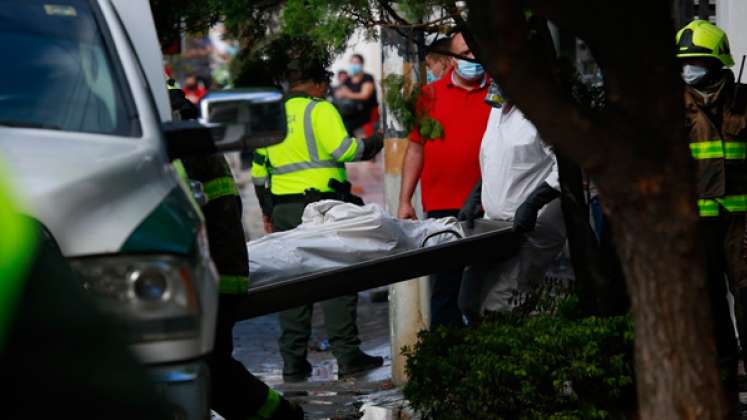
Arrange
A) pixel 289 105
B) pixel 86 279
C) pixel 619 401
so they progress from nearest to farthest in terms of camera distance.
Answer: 1. pixel 86 279
2. pixel 619 401
3. pixel 289 105

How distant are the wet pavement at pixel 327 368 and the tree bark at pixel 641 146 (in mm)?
3984

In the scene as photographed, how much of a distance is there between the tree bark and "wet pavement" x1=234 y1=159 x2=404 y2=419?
13.1ft

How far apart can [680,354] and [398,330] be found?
488cm

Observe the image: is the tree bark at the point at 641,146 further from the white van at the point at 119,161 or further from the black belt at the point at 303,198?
the black belt at the point at 303,198

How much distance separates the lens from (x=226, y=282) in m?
6.62

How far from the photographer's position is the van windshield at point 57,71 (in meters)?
4.89

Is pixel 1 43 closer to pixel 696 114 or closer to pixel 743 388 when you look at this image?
pixel 696 114

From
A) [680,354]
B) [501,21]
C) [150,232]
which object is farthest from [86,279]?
[680,354]

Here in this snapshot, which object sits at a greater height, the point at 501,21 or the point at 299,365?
the point at 501,21

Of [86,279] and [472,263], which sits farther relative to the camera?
[472,263]

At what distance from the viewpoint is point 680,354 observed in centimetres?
425

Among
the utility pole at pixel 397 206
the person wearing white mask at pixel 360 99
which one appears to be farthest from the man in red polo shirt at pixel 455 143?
the person wearing white mask at pixel 360 99

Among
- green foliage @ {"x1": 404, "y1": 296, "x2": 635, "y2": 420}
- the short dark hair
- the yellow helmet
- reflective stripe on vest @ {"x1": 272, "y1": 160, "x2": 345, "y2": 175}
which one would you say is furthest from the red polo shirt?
green foliage @ {"x1": 404, "y1": 296, "x2": 635, "y2": 420}

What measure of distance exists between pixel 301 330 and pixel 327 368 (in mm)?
550
